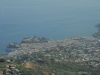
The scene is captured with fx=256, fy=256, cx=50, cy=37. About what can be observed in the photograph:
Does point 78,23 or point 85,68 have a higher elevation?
point 78,23

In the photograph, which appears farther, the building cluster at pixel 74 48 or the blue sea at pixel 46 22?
the blue sea at pixel 46 22

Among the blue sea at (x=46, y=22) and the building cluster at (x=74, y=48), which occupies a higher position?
the blue sea at (x=46, y=22)

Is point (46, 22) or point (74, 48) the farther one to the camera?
point (46, 22)

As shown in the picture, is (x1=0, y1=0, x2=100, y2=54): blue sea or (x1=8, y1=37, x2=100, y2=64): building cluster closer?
(x1=8, y1=37, x2=100, y2=64): building cluster

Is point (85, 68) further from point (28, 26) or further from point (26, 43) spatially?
point (28, 26)

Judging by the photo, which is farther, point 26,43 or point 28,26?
point 28,26

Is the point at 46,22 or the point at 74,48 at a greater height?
the point at 46,22

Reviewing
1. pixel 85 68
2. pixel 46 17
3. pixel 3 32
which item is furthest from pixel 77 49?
pixel 46 17

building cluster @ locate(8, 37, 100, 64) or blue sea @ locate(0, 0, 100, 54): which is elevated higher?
blue sea @ locate(0, 0, 100, 54)
